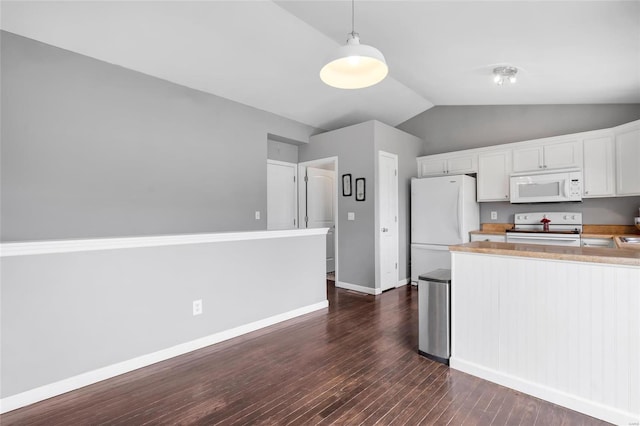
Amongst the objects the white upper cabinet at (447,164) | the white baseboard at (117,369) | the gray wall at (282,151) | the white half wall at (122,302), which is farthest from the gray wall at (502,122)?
the white baseboard at (117,369)

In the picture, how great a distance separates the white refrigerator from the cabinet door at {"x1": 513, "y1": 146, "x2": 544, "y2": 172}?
0.63 metres

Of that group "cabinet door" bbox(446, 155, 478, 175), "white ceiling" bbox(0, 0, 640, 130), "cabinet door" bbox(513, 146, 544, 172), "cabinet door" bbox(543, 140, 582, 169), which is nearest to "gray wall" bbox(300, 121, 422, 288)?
"cabinet door" bbox(446, 155, 478, 175)

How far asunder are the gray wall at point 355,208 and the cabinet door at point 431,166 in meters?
1.41

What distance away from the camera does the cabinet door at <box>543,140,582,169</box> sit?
3.98 m

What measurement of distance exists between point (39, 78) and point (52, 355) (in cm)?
243

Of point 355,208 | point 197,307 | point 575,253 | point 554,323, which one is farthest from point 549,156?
point 197,307

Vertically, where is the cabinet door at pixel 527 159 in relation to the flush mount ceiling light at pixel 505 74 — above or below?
below

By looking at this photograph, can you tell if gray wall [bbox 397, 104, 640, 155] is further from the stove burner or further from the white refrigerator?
the stove burner

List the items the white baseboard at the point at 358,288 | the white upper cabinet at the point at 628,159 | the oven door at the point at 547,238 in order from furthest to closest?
the white baseboard at the point at 358,288 < the oven door at the point at 547,238 < the white upper cabinet at the point at 628,159

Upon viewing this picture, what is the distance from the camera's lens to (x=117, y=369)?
7.50ft

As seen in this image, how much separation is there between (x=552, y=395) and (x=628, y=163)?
10.6 ft

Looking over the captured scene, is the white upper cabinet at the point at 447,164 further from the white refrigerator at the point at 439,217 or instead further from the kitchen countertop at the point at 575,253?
the kitchen countertop at the point at 575,253

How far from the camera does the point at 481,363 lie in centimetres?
222

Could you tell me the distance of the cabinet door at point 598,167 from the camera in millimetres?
3750
